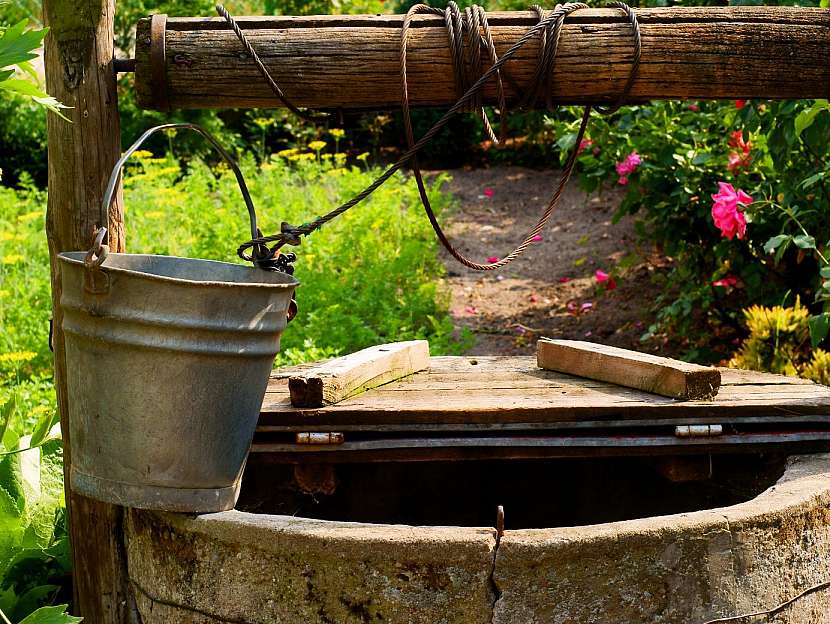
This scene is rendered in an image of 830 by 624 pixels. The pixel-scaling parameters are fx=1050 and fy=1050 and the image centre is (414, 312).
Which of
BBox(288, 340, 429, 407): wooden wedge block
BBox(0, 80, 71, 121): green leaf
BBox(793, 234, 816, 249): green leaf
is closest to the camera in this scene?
BBox(0, 80, 71, 121): green leaf

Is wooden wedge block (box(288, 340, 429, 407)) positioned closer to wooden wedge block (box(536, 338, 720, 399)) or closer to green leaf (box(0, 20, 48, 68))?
wooden wedge block (box(536, 338, 720, 399))

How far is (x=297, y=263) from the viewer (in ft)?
21.4

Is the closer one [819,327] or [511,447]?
[511,447]

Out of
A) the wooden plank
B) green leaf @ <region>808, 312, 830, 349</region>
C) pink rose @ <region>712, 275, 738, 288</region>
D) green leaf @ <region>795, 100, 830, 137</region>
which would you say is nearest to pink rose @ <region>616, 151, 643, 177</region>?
pink rose @ <region>712, 275, 738, 288</region>

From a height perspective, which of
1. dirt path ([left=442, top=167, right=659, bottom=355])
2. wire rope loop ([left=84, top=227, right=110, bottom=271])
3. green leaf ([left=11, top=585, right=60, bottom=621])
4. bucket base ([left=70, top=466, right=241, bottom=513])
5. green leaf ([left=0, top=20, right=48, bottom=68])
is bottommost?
dirt path ([left=442, top=167, right=659, bottom=355])

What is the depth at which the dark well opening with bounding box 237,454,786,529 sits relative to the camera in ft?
9.30

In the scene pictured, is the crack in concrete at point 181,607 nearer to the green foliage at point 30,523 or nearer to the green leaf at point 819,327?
the green foliage at point 30,523

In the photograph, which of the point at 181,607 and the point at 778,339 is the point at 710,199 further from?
the point at 181,607

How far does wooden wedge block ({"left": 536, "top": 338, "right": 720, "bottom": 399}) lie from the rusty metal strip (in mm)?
1328

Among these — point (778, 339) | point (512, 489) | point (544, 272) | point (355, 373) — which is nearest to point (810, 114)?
point (778, 339)

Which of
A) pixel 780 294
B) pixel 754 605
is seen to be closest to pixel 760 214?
pixel 780 294

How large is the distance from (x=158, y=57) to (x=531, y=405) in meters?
1.25

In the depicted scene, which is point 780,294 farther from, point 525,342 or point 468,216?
point 468,216

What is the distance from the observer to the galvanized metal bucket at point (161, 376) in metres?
2.11
